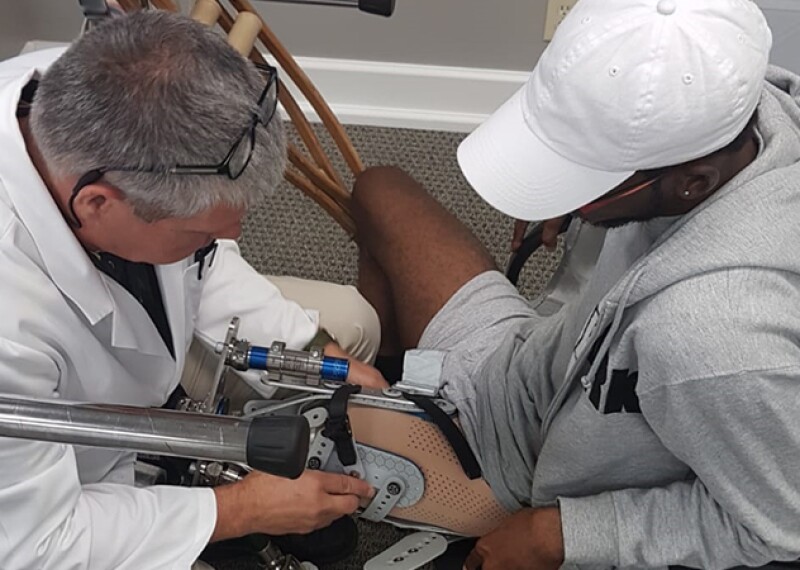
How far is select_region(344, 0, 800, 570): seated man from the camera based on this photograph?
0.70 metres

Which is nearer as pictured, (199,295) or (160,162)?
(160,162)

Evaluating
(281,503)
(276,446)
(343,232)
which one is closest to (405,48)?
(343,232)

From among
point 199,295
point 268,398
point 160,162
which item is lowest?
point 268,398

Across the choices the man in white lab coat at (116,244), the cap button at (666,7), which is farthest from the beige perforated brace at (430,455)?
the cap button at (666,7)

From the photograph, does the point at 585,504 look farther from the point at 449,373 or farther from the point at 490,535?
the point at 449,373

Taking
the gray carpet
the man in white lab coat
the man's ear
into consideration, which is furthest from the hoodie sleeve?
the gray carpet

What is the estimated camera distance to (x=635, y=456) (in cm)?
89

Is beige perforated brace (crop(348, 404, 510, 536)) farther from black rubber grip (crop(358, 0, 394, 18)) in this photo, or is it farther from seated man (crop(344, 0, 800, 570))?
black rubber grip (crop(358, 0, 394, 18))

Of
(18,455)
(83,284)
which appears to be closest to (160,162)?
(83,284)

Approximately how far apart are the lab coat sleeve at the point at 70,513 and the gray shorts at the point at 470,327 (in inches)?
13.4

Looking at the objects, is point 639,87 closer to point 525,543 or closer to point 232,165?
point 232,165

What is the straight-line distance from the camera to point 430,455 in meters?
1.08

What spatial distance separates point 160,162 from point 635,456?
0.56m

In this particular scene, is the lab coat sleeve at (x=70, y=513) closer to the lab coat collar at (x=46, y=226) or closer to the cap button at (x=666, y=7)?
the lab coat collar at (x=46, y=226)
